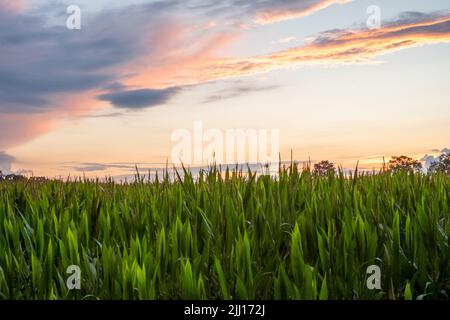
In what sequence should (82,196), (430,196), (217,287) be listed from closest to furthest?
(217,287) → (430,196) → (82,196)

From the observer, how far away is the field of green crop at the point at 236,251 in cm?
355

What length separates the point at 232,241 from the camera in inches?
165

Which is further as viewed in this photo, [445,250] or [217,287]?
[445,250]

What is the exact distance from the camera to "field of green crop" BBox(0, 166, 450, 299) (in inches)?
140

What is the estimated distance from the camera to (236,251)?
3.70 metres

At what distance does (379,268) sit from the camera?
3879mm

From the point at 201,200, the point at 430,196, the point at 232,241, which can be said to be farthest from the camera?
the point at 430,196
